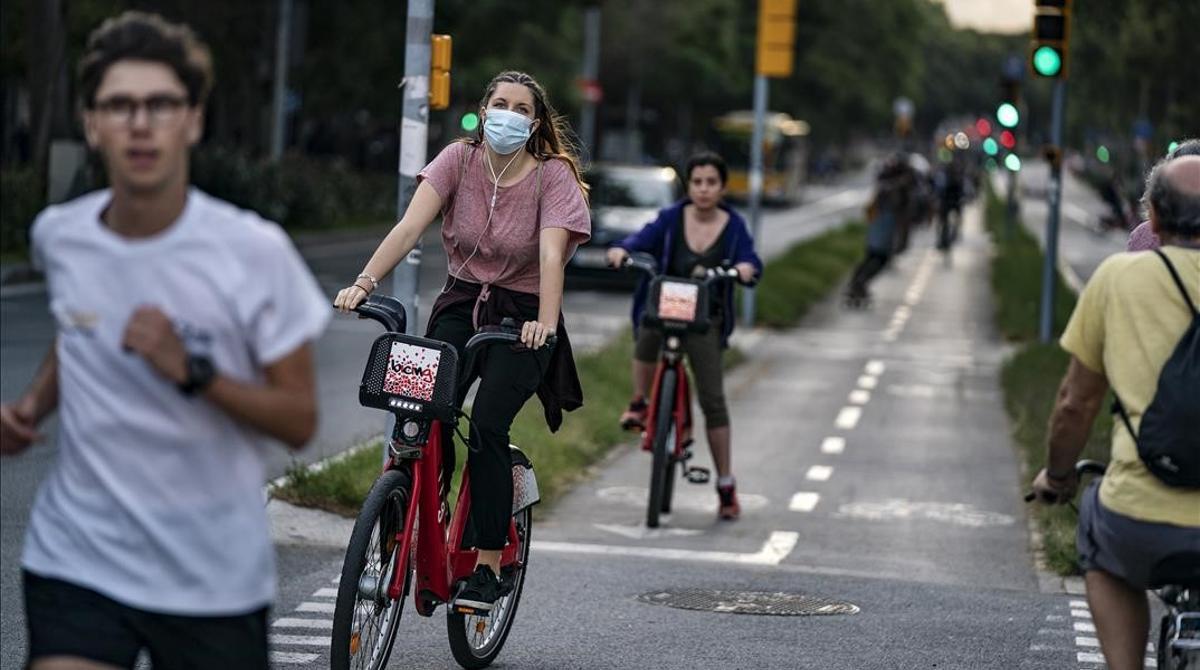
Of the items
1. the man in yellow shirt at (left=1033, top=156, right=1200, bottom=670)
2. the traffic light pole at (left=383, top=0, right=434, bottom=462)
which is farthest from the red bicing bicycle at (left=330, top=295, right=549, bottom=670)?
the traffic light pole at (left=383, top=0, right=434, bottom=462)

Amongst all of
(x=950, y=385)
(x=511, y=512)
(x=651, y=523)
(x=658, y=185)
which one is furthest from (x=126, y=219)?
(x=658, y=185)

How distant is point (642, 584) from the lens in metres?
9.02

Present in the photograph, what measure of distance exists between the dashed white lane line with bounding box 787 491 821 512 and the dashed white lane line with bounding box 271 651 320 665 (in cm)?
490

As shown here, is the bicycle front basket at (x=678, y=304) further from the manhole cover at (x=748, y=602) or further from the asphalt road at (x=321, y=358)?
the manhole cover at (x=748, y=602)

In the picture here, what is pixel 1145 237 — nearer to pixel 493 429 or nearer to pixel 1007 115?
pixel 493 429

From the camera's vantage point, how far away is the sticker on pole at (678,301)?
10.7 metres

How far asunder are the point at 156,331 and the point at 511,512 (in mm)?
3262

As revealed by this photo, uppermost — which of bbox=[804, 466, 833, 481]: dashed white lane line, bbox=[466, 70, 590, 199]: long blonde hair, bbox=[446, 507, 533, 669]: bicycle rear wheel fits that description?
bbox=[466, 70, 590, 199]: long blonde hair

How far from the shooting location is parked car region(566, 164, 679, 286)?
30828 millimetres

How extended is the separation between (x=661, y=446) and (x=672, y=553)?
75cm

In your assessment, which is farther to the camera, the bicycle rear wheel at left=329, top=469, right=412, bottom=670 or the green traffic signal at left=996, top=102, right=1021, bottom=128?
the green traffic signal at left=996, top=102, right=1021, bottom=128

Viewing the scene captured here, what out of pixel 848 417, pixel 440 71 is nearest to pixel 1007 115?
pixel 848 417

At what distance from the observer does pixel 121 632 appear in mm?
3840

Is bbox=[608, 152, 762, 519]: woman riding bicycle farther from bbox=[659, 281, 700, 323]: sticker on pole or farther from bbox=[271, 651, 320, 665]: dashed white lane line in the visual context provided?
bbox=[271, 651, 320, 665]: dashed white lane line
